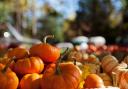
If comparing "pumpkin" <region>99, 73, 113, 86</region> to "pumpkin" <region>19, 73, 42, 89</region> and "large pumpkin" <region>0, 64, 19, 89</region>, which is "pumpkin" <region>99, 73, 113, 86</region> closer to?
"pumpkin" <region>19, 73, 42, 89</region>

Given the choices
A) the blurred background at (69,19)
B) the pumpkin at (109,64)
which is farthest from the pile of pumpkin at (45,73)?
the blurred background at (69,19)

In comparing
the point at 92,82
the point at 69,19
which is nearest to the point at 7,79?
the point at 92,82

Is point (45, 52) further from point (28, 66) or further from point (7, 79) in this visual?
point (7, 79)

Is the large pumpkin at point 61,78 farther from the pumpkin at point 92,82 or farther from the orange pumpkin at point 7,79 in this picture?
the orange pumpkin at point 7,79

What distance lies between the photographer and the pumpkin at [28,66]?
372 centimetres

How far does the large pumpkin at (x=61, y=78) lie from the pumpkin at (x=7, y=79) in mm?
214

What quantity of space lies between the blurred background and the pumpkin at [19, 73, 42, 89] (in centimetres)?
2594

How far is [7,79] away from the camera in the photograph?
3527 mm

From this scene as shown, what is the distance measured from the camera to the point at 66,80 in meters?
3.42

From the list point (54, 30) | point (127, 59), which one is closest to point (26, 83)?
point (127, 59)

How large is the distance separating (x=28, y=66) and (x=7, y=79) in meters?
0.25

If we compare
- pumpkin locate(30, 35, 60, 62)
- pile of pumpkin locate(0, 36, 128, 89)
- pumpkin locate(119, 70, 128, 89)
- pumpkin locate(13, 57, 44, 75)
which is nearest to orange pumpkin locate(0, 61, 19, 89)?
pile of pumpkin locate(0, 36, 128, 89)

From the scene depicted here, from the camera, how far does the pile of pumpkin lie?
3.45 meters

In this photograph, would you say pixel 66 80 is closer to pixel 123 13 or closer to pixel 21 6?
pixel 123 13
